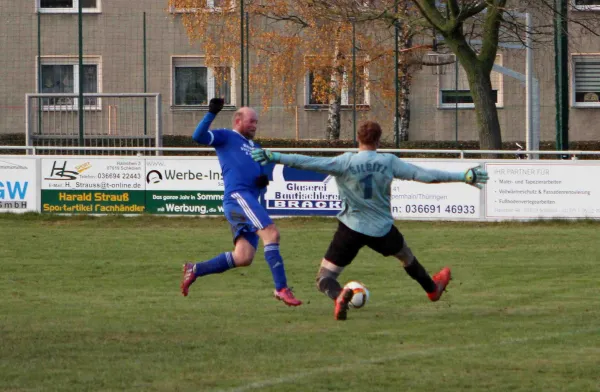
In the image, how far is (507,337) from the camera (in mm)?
8633

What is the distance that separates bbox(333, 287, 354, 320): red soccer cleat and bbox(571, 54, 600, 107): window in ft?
94.9

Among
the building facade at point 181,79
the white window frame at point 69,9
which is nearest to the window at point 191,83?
the building facade at point 181,79

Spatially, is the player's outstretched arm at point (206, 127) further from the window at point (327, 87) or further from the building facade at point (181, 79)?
the building facade at point (181, 79)

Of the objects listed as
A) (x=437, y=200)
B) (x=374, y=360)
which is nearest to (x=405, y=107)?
(x=437, y=200)

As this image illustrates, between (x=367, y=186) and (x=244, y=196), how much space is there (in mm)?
1260

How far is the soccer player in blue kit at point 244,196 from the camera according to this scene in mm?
10031

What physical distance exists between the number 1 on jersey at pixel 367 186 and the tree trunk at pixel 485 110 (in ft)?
59.2

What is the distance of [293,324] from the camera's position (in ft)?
30.7

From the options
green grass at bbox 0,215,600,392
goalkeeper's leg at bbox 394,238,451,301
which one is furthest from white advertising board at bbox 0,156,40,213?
goalkeeper's leg at bbox 394,238,451,301

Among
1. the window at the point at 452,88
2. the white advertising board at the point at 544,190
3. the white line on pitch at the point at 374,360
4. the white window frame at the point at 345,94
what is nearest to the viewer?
the white line on pitch at the point at 374,360

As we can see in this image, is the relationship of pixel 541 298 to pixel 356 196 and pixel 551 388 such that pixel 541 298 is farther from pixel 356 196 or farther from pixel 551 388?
pixel 551 388

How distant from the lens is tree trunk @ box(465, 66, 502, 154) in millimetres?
27016

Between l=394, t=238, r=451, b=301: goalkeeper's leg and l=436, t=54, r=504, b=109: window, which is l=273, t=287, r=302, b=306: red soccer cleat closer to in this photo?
l=394, t=238, r=451, b=301: goalkeeper's leg

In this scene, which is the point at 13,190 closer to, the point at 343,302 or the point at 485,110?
the point at 485,110
